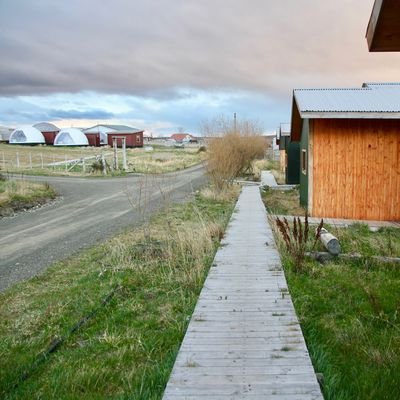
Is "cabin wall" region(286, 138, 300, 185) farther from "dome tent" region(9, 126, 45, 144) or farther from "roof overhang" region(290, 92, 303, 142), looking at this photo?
"dome tent" region(9, 126, 45, 144)

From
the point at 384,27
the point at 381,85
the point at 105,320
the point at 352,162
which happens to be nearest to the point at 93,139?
the point at 381,85

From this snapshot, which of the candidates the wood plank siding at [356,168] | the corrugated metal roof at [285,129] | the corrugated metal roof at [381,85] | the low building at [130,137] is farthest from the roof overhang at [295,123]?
the low building at [130,137]

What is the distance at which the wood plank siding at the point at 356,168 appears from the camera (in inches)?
431

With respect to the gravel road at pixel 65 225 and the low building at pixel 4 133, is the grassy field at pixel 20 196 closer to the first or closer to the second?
the gravel road at pixel 65 225

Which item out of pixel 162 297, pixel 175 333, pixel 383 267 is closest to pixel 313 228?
pixel 383 267

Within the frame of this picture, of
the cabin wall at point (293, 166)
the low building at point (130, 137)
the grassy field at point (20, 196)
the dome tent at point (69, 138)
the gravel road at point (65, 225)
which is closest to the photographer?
the gravel road at point (65, 225)

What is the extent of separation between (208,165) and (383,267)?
10407 mm

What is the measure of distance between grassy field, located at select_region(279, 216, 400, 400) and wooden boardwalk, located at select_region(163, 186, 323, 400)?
9.8 inches

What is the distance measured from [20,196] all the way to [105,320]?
11.6m

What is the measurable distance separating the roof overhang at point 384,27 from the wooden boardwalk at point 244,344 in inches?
113

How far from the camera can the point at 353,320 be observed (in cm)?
455

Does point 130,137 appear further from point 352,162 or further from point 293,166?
point 352,162

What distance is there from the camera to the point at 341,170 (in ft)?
36.8

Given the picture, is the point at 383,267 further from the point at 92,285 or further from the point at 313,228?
the point at 92,285
